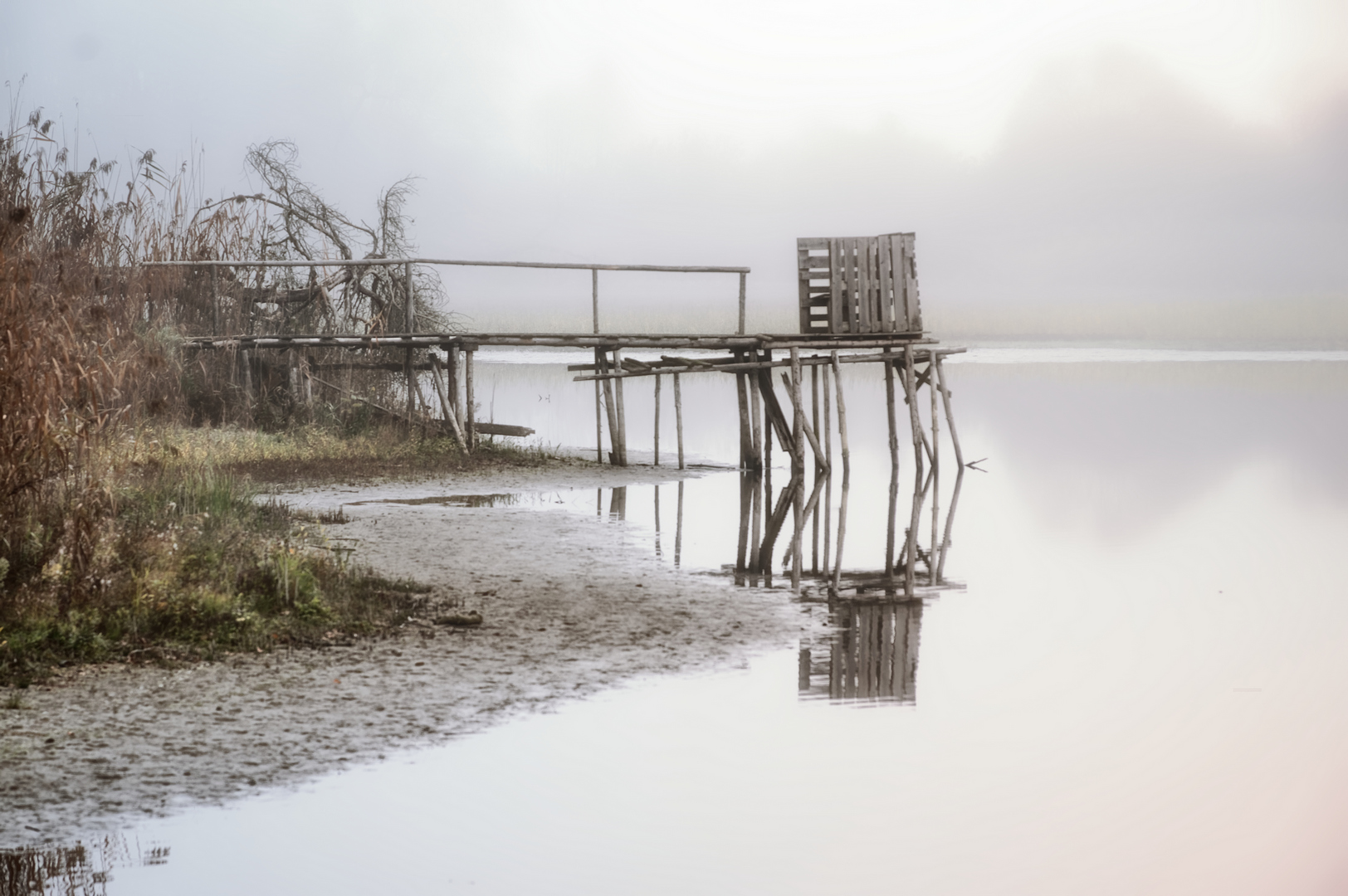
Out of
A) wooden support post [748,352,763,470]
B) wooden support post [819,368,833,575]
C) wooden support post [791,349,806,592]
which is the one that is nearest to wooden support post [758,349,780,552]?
wooden support post [748,352,763,470]

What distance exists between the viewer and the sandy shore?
22.2 ft

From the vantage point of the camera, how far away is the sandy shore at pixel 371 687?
6.77 metres


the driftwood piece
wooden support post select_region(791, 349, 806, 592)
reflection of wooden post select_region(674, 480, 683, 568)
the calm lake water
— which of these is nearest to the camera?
the calm lake water

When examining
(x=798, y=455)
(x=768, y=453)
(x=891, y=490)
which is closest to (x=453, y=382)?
(x=768, y=453)

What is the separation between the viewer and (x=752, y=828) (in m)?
6.46

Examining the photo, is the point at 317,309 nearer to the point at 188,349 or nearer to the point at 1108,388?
the point at 188,349

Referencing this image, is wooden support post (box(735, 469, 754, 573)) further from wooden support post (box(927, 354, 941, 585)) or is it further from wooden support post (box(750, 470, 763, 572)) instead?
A: wooden support post (box(927, 354, 941, 585))

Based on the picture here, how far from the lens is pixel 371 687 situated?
860cm

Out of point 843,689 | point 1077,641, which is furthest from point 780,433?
point 843,689

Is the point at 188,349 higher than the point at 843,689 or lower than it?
higher

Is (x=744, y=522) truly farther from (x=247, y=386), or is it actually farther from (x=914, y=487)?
(x=247, y=386)

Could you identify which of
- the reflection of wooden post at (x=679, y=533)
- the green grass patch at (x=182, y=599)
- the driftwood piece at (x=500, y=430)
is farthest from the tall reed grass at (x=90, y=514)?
the driftwood piece at (x=500, y=430)

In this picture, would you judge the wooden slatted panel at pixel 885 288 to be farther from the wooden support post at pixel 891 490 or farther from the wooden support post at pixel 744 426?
the wooden support post at pixel 744 426

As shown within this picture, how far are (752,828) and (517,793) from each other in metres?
1.20
